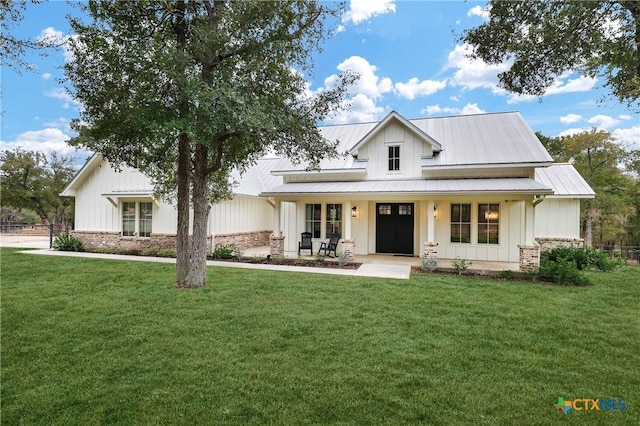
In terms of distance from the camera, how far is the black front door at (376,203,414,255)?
44.4 feet

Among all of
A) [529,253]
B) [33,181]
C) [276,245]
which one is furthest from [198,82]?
[33,181]

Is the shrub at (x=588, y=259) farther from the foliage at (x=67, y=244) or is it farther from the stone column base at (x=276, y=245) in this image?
the foliage at (x=67, y=244)

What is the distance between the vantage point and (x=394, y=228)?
1375 centimetres

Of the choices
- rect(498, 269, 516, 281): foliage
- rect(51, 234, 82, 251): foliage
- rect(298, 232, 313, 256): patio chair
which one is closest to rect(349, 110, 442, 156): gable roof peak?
rect(298, 232, 313, 256): patio chair

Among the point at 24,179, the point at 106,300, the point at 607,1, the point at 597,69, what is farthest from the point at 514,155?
the point at 24,179

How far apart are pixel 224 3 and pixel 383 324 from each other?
23.0ft

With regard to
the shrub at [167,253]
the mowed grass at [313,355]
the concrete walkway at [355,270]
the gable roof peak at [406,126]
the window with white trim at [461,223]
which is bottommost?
the mowed grass at [313,355]

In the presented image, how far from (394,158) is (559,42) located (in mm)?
8725

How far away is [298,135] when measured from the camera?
7.52 metres

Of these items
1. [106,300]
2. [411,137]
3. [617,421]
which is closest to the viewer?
[617,421]

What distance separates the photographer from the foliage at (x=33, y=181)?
2822 cm

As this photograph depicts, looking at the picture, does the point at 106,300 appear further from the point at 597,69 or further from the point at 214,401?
the point at 597,69

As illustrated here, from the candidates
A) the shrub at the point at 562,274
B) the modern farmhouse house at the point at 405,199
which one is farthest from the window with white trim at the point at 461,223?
the shrub at the point at 562,274

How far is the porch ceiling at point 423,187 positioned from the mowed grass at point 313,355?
3676 mm
